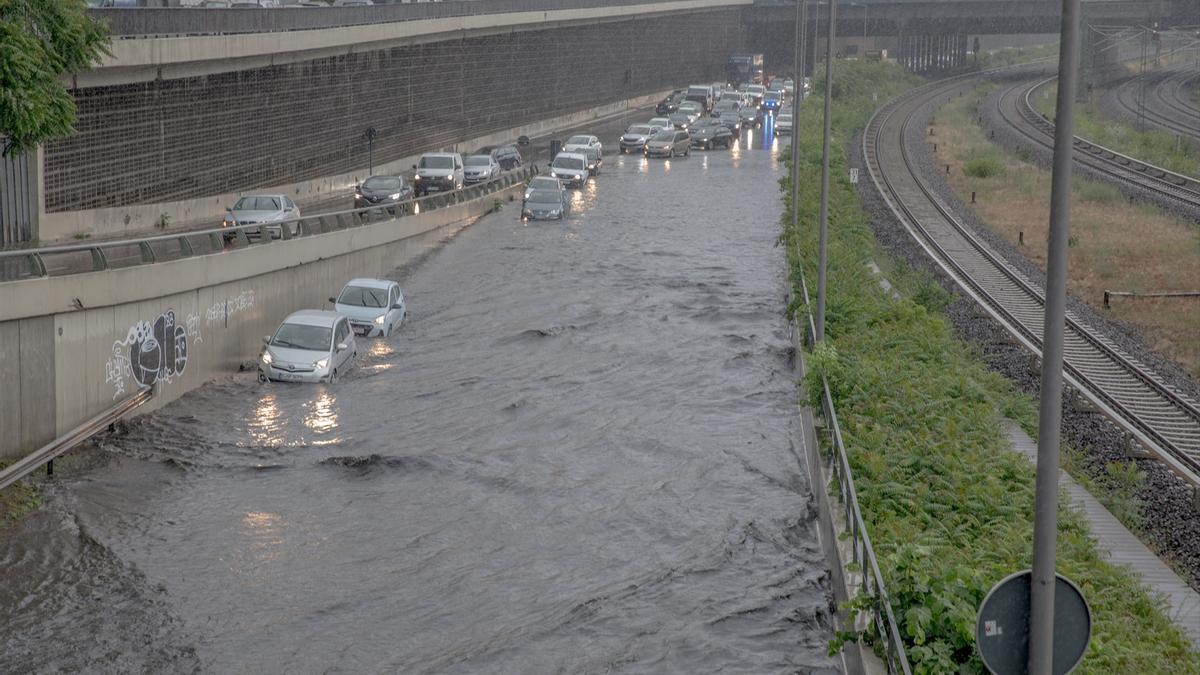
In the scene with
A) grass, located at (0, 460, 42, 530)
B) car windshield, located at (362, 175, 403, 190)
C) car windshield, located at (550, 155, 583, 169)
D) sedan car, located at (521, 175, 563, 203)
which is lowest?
grass, located at (0, 460, 42, 530)

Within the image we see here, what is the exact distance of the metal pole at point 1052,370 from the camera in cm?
967

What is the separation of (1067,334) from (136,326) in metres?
19.3

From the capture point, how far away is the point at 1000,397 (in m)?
25.7

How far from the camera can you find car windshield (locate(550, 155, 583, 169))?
6812 cm

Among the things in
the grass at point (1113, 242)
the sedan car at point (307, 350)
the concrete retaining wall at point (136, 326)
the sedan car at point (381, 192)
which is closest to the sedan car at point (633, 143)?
the grass at point (1113, 242)

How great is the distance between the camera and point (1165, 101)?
4141 inches

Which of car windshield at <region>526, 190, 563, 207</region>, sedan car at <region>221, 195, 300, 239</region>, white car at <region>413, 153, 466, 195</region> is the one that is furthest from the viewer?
white car at <region>413, 153, 466, 195</region>

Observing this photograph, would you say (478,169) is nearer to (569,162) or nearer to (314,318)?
(569,162)

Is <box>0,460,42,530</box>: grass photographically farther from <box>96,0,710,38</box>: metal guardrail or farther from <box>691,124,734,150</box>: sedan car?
<box>691,124,734,150</box>: sedan car

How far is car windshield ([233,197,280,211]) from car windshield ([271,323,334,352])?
41.4 ft

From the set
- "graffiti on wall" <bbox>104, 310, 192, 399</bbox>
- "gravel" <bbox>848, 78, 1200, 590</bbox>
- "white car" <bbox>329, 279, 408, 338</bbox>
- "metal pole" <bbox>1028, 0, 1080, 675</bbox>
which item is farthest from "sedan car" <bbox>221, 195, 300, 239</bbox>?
"metal pole" <bbox>1028, 0, 1080, 675</bbox>

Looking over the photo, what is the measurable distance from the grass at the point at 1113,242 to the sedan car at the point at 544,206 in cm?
1576

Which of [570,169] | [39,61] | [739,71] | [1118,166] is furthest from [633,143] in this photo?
[39,61]

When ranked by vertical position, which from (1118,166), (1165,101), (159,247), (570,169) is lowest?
(570,169)
